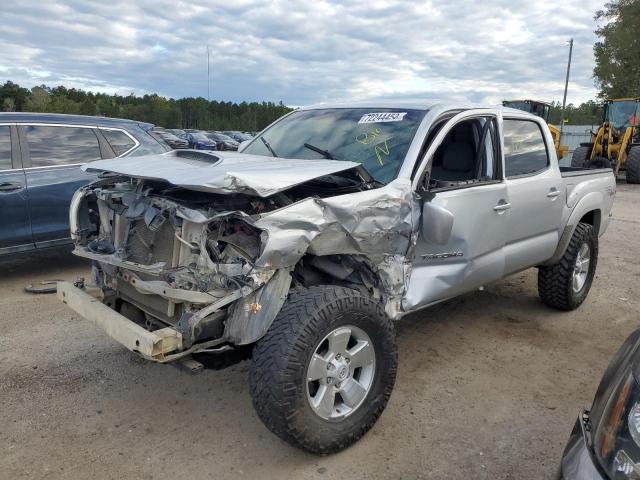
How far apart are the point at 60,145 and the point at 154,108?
79842mm

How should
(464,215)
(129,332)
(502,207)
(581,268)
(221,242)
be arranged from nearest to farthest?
(129,332) < (221,242) < (464,215) < (502,207) < (581,268)

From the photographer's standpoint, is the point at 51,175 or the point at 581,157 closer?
the point at 51,175

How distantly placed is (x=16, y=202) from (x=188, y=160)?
3.10 meters

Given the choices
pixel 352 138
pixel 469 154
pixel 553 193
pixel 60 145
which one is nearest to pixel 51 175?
pixel 60 145

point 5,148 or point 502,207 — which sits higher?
point 5,148

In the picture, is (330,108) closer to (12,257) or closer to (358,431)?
(358,431)

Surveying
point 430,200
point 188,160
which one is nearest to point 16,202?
point 188,160

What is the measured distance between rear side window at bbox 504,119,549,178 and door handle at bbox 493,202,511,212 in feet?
0.95

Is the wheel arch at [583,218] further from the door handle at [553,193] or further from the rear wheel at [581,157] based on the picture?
the rear wheel at [581,157]

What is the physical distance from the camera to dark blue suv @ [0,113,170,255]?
557 cm

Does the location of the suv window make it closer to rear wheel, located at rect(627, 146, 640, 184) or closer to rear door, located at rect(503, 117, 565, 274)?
rear door, located at rect(503, 117, 565, 274)

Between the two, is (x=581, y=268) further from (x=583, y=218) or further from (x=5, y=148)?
(x=5, y=148)

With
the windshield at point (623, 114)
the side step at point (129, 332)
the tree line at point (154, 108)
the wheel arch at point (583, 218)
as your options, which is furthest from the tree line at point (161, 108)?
the side step at point (129, 332)

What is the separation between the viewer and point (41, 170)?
5777 millimetres
